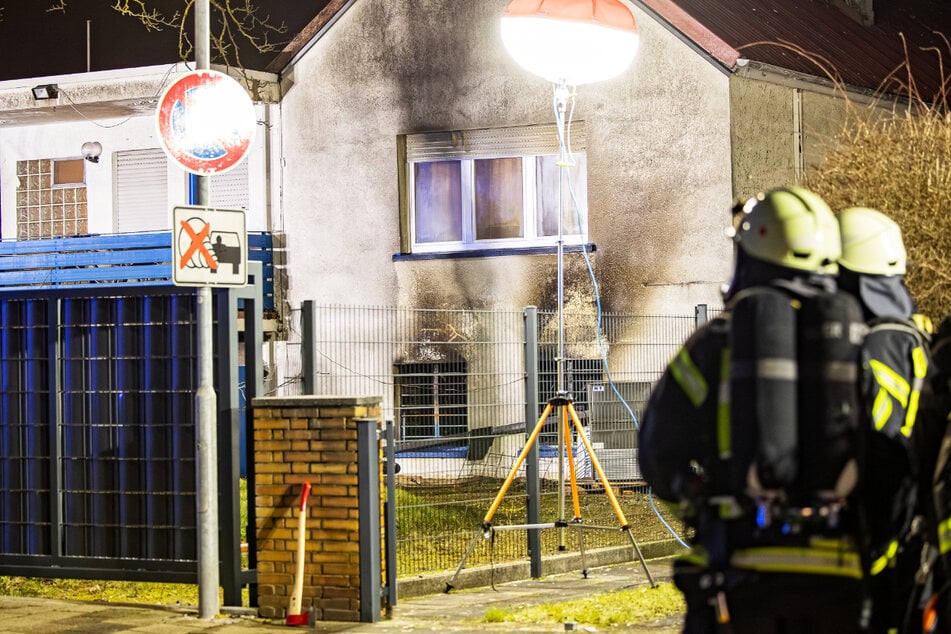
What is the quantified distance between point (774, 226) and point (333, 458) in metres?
5.04

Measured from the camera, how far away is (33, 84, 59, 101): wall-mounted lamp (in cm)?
2059

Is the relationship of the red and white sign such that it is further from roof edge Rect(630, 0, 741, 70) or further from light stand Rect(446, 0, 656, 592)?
roof edge Rect(630, 0, 741, 70)

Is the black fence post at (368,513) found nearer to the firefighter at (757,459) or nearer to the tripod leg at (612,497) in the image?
the tripod leg at (612,497)

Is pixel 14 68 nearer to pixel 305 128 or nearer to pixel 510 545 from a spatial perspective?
pixel 305 128

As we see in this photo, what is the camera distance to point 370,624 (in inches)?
354

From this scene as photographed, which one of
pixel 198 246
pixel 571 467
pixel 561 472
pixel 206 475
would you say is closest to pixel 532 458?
pixel 561 472

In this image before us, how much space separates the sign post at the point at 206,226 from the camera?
363 inches

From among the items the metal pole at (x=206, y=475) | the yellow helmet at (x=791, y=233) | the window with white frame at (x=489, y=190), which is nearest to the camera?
the yellow helmet at (x=791, y=233)

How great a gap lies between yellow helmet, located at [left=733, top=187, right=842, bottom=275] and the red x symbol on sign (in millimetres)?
5281

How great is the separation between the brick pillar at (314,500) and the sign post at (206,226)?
1.13ft

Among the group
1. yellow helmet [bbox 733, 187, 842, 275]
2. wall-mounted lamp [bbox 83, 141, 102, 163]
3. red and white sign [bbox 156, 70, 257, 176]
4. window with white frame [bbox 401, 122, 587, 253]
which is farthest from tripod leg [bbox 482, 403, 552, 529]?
wall-mounted lamp [bbox 83, 141, 102, 163]

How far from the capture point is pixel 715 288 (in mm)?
16547

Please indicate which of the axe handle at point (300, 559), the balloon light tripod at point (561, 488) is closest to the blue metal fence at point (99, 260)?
the balloon light tripod at point (561, 488)

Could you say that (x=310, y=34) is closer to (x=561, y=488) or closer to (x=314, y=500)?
(x=561, y=488)
